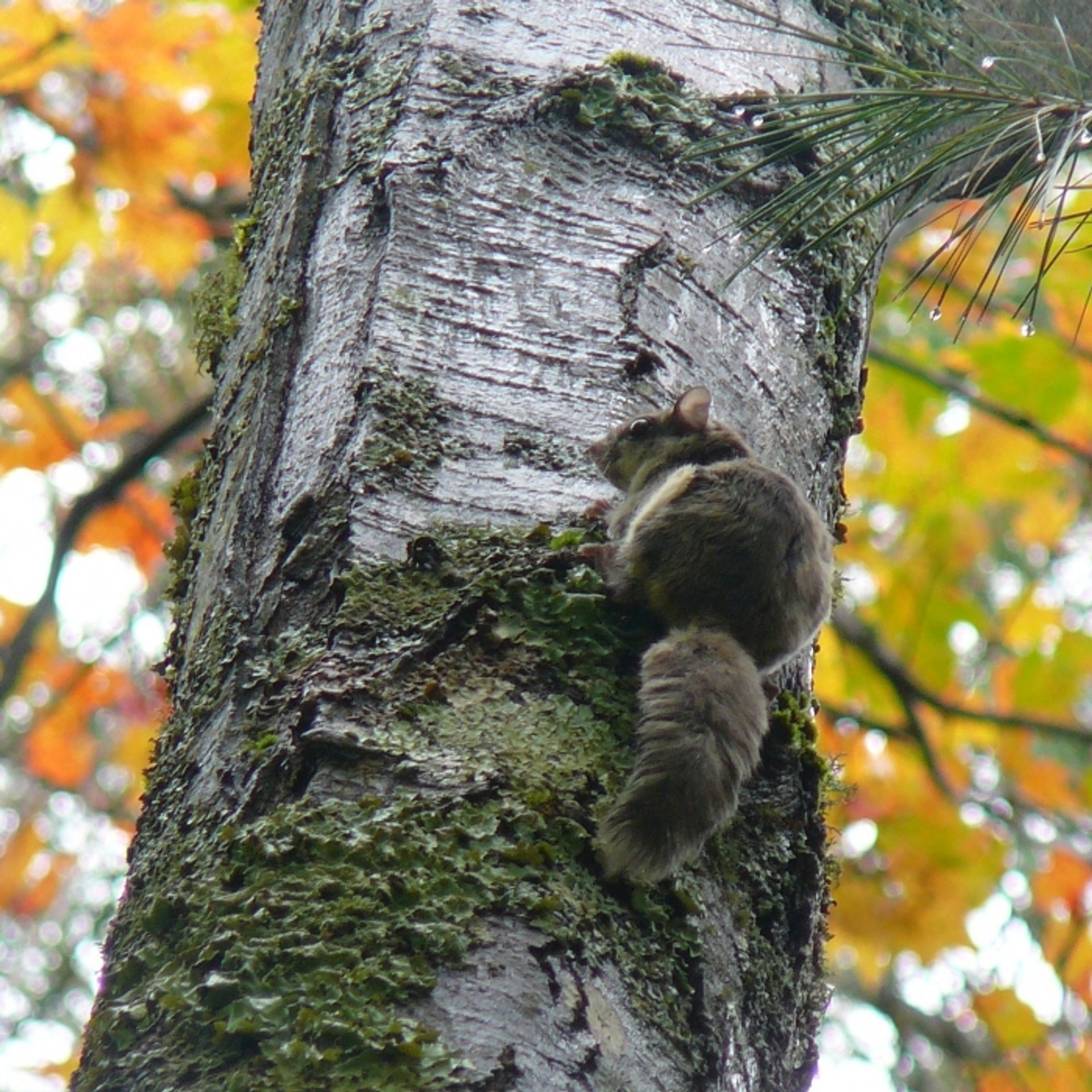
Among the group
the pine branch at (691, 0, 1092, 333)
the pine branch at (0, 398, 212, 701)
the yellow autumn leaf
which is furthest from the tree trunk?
the yellow autumn leaf

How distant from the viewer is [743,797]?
1.75 metres

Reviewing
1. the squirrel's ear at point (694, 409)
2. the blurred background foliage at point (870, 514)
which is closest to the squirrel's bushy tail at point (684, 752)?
the squirrel's ear at point (694, 409)

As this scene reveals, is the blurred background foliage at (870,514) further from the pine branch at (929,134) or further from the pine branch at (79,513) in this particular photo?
the pine branch at (929,134)

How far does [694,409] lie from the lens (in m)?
2.06

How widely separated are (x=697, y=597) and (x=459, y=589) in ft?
1.31

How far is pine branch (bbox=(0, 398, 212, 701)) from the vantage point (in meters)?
4.68

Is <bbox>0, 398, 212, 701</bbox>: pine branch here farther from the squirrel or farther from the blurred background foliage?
the squirrel

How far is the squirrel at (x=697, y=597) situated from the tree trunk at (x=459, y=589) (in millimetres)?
47

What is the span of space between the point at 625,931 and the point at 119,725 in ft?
29.2

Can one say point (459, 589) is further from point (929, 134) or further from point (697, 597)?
point (929, 134)

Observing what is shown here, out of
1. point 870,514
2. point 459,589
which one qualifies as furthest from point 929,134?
point 870,514

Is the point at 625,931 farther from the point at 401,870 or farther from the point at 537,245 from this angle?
the point at 537,245

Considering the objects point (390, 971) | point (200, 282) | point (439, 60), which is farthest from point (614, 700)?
point (200, 282)

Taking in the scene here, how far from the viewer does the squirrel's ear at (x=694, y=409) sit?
6.69 feet
